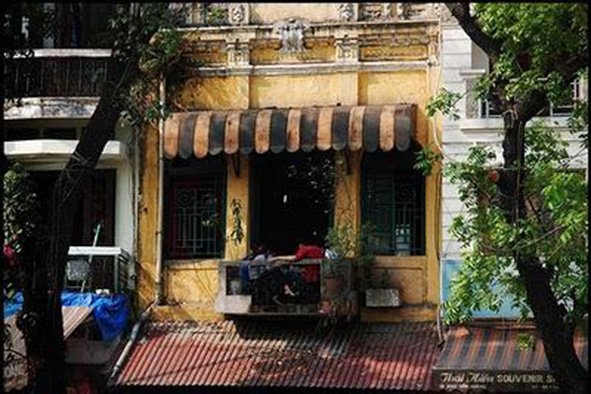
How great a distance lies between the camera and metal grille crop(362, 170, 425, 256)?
15.5 metres

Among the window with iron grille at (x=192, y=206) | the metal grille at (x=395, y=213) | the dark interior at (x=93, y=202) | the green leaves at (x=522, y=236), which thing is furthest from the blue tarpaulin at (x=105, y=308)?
the green leaves at (x=522, y=236)

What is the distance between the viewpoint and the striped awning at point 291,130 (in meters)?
15.0

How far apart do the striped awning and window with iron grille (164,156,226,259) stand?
61 centimetres

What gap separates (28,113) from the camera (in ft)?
52.3

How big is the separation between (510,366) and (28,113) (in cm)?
673

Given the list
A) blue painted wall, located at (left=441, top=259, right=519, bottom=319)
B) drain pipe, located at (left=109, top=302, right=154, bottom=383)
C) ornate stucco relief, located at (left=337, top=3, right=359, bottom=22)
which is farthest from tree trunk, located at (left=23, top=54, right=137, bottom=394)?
blue painted wall, located at (left=441, top=259, right=519, bottom=319)

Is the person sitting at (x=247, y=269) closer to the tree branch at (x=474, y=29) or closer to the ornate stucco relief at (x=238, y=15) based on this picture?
the ornate stucco relief at (x=238, y=15)

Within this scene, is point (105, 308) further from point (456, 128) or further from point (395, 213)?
point (456, 128)

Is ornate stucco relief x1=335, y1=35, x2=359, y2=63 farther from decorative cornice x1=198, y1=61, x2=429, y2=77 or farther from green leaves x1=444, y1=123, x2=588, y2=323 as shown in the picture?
green leaves x1=444, y1=123, x2=588, y2=323

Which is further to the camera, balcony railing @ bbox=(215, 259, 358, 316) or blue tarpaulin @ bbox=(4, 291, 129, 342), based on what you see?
blue tarpaulin @ bbox=(4, 291, 129, 342)

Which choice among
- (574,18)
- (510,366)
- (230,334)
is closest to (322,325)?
(230,334)

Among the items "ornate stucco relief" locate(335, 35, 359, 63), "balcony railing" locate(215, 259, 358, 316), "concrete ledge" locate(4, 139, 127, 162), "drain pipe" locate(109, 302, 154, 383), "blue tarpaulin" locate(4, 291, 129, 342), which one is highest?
"ornate stucco relief" locate(335, 35, 359, 63)

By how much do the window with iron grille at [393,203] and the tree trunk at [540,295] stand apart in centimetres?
418

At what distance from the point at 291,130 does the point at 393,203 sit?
5.14 feet
